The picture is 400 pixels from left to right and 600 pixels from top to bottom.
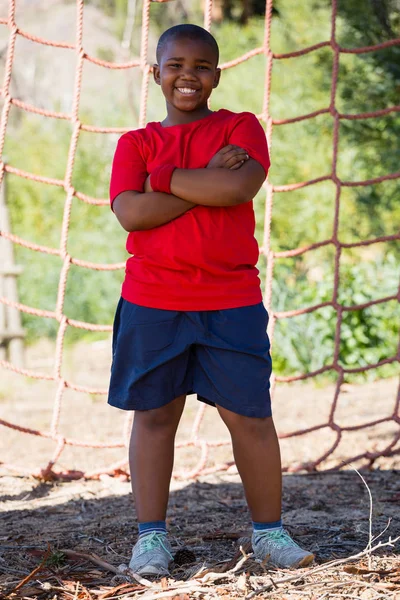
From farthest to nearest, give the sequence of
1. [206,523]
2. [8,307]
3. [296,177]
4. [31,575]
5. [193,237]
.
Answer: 1. [296,177]
2. [8,307]
3. [206,523]
4. [193,237]
5. [31,575]

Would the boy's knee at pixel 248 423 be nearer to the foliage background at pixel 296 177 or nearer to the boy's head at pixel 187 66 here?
the boy's head at pixel 187 66

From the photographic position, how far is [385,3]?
490 centimetres

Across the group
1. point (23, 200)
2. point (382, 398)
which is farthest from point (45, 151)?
point (382, 398)

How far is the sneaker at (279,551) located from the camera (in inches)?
67.9

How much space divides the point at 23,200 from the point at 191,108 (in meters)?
10.1

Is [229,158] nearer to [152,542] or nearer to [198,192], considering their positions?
[198,192]

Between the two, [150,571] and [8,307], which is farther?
[8,307]

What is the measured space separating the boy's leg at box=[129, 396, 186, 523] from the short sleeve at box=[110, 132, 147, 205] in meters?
0.47

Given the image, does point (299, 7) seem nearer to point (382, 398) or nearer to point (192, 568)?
point (382, 398)

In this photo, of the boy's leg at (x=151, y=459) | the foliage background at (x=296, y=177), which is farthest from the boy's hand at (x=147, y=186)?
the foliage background at (x=296, y=177)

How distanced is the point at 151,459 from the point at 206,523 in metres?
0.49

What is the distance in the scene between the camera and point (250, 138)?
177 centimetres

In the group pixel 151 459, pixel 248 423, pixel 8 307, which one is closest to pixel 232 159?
pixel 248 423

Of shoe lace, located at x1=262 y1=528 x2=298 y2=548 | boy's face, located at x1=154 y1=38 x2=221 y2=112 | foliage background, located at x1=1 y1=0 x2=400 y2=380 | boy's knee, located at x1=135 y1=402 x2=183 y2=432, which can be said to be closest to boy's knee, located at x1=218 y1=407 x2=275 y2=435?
boy's knee, located at x1=135 y1=402 x2=183 y2=432
